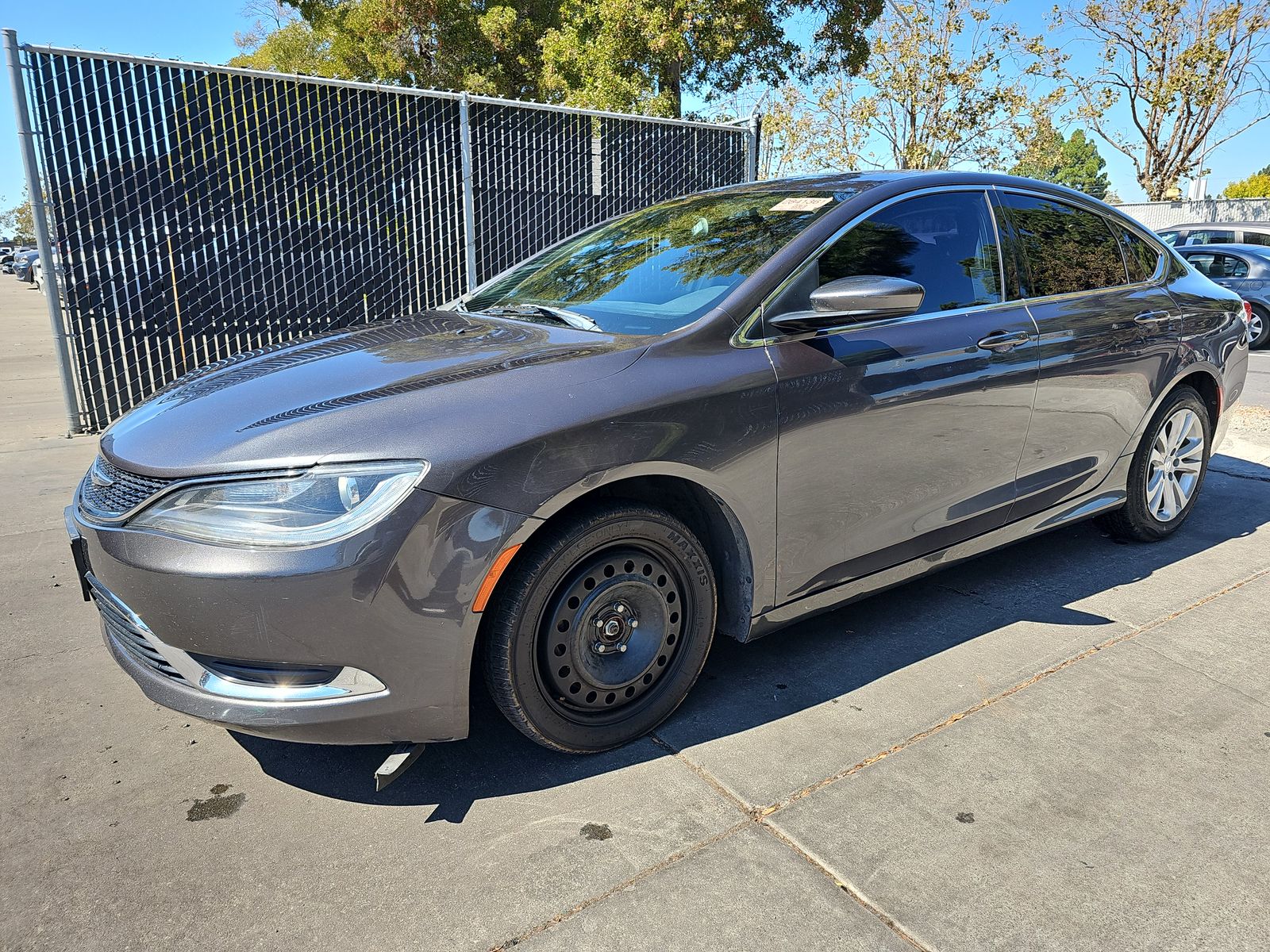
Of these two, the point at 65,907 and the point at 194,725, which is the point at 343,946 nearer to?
the point at 65,907

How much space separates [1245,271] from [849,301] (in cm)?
1311

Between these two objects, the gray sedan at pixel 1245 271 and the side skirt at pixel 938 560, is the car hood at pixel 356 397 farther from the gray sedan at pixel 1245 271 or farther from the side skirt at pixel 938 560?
the gray sedan at pixel 1245 271

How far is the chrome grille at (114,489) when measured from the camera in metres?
2.33

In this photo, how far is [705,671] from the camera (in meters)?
3.23

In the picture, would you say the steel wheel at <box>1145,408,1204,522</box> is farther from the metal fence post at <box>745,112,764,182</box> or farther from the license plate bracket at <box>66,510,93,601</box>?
the metal fence post at <box>745,112,764,182</box>

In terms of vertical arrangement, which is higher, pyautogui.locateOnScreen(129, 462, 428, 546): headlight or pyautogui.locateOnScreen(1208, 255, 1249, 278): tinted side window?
pyautogui.locateOnScreen(129, 462, 428, 546): headlight

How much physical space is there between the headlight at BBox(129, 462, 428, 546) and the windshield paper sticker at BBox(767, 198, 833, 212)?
69.2 inches

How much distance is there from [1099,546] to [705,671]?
7.86 feet

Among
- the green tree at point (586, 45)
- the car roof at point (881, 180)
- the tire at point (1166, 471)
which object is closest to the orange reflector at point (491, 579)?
the car roof at point (881, 180)

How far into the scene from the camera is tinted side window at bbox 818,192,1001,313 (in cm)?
311

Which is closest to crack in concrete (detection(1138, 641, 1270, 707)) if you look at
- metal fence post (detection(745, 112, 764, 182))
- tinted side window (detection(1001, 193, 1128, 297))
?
tinted side window (detection(1001, 193, 1128, 297))

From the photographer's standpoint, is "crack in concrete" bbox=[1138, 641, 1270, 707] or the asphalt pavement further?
the asphalt pavement

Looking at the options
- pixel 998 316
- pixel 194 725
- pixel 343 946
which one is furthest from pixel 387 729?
pixel 998 316

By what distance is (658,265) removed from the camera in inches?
128
